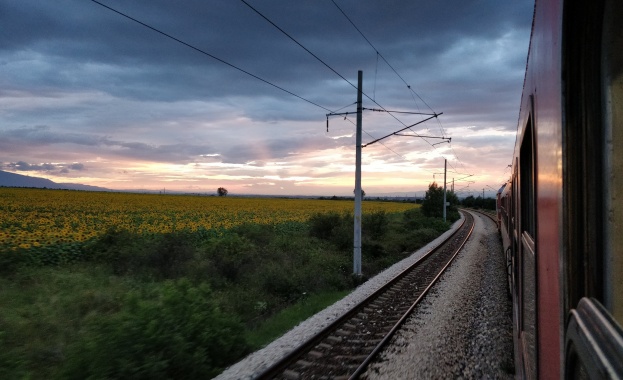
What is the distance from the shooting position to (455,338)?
7.82 metres

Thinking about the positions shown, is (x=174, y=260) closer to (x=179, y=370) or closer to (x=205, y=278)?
(x=205, y=278)

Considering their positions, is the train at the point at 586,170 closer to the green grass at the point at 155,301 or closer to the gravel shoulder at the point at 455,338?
the gravel shoulder at the point at 455,338

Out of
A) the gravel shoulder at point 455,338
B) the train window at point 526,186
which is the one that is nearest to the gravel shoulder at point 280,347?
the gravel shoulder at point 455,338

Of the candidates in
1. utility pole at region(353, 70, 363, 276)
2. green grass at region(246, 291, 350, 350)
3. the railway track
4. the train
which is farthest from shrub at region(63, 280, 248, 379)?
utility pole at region(353, 70, 363, 276)

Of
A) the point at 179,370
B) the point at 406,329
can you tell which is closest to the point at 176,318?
the point at 179,370

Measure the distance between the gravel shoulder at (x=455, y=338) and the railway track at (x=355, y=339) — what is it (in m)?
0.23

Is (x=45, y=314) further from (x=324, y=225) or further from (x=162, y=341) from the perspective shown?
(x=324, y=225)

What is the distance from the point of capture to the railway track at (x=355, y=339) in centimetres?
623

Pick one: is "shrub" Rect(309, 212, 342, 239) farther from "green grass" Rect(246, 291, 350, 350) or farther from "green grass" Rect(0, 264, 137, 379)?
"green grass" Rect(0, 264, 137, 379)

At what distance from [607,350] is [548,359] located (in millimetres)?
1025

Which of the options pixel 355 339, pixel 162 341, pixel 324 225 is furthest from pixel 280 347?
pixel 324 225

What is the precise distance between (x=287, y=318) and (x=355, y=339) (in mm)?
2817

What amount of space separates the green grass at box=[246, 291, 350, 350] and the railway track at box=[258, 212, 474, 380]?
1356 millimetres

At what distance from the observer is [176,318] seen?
7.16 metres
